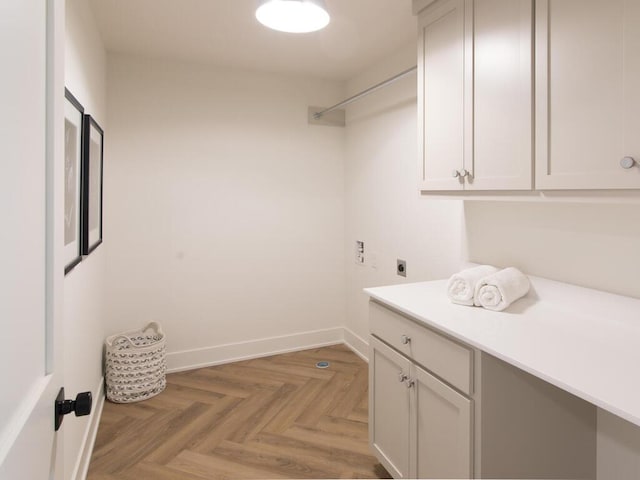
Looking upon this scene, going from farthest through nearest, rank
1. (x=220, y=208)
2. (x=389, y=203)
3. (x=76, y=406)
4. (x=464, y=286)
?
(x=220, y=208), (x=389, y=203), (x=464, y=286), (x=76, y=406)

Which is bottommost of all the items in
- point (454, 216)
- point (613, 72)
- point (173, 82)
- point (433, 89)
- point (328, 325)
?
point (328, 325)

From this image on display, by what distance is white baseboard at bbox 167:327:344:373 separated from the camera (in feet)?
10.5

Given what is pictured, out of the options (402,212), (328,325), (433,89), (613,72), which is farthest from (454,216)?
(328,325)

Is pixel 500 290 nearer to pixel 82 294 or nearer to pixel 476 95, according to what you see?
pixel 476 95

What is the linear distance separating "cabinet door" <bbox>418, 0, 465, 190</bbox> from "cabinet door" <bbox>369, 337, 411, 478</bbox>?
0.81 meters

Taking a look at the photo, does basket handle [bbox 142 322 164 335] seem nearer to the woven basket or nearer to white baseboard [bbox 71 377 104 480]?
the woven basket

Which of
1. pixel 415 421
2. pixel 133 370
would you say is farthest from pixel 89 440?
pixel 415 421

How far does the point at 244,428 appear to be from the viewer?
239 cm

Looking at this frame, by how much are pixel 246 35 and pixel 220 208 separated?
1268 millimetres

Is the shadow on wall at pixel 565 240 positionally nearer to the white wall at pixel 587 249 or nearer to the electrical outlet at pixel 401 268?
the white wall at pixel 587 249

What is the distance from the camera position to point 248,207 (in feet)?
10.9

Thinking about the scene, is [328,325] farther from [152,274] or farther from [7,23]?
[7,23]

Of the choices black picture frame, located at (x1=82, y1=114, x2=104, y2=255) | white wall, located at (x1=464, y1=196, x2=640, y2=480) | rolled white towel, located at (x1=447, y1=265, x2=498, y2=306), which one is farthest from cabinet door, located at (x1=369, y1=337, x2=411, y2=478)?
black picture frame, located at (x1=82, y1=114, x2=104, y2=255)

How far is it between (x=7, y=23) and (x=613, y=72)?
4.68 ft
